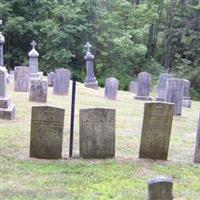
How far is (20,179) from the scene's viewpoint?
692cm

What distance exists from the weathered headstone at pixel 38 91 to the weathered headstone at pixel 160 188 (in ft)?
34.7

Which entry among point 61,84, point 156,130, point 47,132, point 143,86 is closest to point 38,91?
point 61,84

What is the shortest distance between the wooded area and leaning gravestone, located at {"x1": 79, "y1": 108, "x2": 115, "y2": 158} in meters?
27.2

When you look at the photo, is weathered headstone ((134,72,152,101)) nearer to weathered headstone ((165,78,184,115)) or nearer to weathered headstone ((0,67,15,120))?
weathered headstone ((165,78,184,115))

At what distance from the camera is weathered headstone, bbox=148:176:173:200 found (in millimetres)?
5387

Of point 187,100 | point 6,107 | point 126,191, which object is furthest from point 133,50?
point 126,191

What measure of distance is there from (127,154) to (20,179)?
2.57 meters

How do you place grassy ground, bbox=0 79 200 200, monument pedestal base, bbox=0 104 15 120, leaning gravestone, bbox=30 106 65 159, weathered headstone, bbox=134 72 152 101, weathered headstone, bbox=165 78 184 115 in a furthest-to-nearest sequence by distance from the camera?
weathered headstone, bbox=134 72 152 101 → weathered headstone, bbox=165 78 184 115 → monument pedestal base, bbox=0 104 15 120 → leaning gravestone, bbox=30 106 65 159 → grassy ground, bbox=0 79 200 200

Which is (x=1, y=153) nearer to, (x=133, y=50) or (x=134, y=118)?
(x=134, y=118)

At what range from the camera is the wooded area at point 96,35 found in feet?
118

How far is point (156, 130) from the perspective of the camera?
8320 mm

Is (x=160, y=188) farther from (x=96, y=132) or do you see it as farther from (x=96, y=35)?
(x=96, y=35)

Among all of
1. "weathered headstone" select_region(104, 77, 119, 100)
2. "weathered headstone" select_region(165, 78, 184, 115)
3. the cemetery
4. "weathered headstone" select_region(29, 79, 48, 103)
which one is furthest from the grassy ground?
"weathered headstone" select_region(104, 77, 119, 100)

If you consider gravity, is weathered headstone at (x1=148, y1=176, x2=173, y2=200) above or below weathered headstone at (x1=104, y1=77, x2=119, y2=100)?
above
